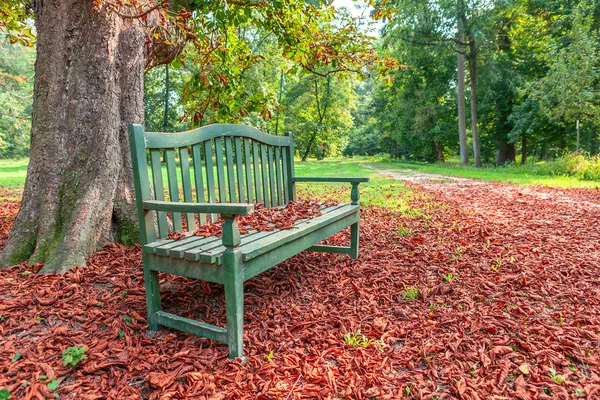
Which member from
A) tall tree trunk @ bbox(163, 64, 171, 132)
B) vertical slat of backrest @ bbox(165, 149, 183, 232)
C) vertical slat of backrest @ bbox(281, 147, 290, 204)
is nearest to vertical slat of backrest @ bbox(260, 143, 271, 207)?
vertical slat of backrest @ bbox(281, 147, 290, 204)

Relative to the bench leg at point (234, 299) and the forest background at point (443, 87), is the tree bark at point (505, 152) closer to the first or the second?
the forest background at point (443, 87)

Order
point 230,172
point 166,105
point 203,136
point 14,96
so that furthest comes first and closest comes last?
point 14,96
point 166,105
point 230,172
point 203,136

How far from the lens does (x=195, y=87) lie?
16.4ft

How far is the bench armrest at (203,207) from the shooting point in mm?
1818

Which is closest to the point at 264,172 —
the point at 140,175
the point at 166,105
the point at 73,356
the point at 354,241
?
the point at 354,241

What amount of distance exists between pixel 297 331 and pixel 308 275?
3.16 ft

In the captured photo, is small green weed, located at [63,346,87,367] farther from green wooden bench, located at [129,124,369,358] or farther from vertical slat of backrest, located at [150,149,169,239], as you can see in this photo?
vertical slat of backrest, located at [150,149,169,239]

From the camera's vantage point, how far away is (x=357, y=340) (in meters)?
2.25

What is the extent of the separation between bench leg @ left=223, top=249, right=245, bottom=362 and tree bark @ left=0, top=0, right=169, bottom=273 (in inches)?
69.9

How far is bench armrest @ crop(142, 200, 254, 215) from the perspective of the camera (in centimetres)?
182

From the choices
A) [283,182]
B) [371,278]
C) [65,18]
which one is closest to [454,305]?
[371,278]

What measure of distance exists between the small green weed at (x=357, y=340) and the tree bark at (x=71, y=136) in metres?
2.31

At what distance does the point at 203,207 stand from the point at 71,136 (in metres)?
2.00

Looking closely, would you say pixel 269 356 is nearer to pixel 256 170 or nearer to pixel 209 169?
pixel 209 169
